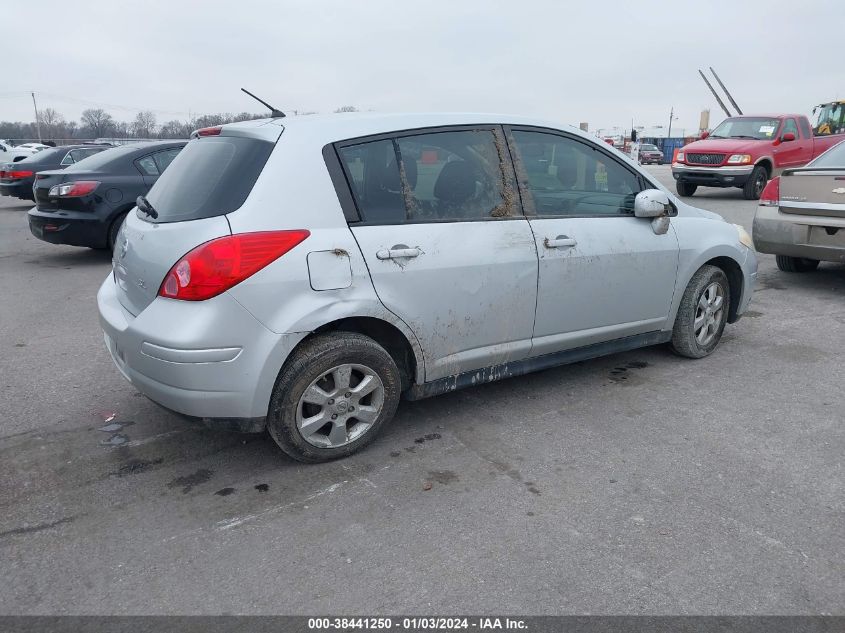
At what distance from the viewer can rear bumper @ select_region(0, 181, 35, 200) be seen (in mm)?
14047

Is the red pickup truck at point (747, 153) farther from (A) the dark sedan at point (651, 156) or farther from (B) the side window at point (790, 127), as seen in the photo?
(A) the dark sedan at point (651, 156)

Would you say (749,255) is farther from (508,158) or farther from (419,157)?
(419,157)

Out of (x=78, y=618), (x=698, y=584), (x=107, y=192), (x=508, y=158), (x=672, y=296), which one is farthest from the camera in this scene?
(x=107, y=192)

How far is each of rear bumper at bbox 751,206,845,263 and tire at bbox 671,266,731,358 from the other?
2.20 metres

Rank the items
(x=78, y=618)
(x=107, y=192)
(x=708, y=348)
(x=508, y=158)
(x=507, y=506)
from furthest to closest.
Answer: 1. (x=107, y=192)
2. (x=708, y=348)
3. (x=508, y=158)
4. (x=507, y=506)
5. (x=78, y=618)

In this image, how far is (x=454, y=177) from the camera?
3.74 meters

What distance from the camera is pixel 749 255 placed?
5.18 m

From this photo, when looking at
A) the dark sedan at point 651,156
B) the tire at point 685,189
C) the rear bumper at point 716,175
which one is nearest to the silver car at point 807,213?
the rear bumper at point 716,175

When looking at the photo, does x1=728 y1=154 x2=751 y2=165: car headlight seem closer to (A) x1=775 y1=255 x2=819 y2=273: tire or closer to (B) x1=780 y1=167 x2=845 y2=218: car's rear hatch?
(A) x1=775 y1=255 x2=819 y2=273: tire

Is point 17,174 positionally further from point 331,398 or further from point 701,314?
point 701,314

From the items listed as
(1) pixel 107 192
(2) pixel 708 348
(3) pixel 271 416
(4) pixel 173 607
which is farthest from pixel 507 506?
(1) pixel 107 192

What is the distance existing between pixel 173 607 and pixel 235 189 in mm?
1784

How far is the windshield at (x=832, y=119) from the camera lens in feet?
69.2

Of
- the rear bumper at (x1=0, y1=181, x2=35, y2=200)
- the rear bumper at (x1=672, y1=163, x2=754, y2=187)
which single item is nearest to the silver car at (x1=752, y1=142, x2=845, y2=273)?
the rear bumper at (x1=672, y1=163, x2=754, y2=187)
